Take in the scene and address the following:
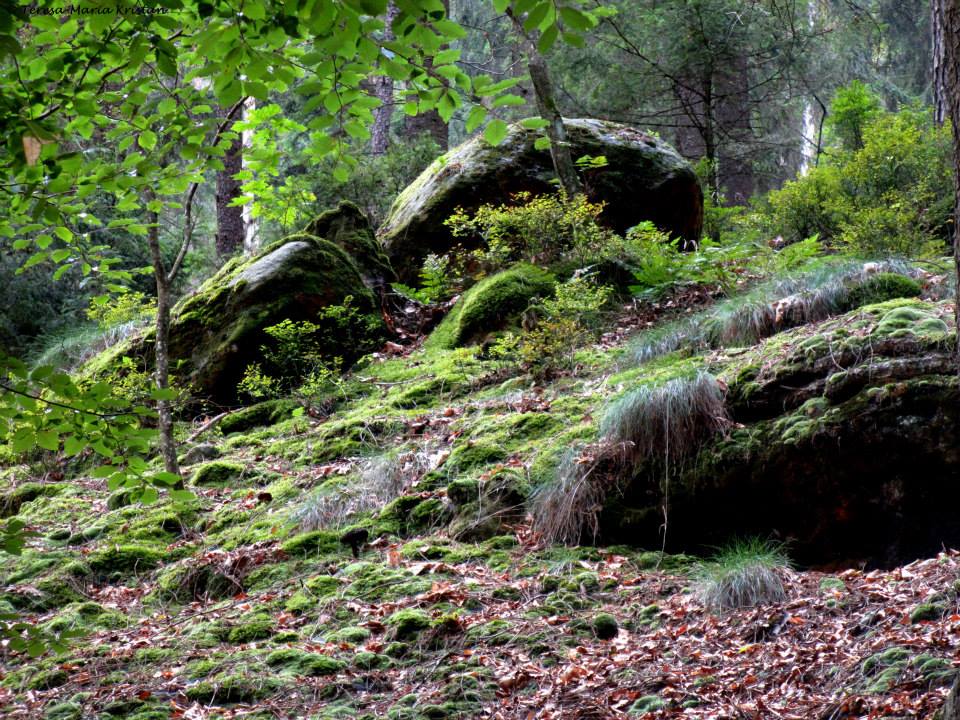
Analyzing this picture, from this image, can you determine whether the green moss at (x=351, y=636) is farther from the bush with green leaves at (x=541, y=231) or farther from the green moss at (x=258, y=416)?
the bush with green leaves at (x=541, y=231)

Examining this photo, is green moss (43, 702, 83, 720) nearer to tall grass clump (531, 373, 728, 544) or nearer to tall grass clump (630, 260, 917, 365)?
tall grass clump (531, 373, 728, 544)

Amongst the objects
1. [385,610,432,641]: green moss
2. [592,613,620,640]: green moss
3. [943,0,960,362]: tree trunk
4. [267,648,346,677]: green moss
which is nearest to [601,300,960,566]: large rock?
[592,613,620,640]: green moss

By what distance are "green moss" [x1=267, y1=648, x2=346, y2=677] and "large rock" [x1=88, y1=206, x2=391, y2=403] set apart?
474 cm

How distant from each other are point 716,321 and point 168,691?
15.8 feet

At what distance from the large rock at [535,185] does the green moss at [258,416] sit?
263 centimetres

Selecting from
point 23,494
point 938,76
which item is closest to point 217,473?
point 23,494

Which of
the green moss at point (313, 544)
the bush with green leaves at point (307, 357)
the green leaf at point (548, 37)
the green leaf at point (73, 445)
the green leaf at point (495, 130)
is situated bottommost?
the green moss at point (313, 544)

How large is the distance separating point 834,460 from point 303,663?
9.88 ft

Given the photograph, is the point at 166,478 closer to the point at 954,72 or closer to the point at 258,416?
the point at 954,72

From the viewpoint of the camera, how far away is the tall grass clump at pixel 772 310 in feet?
20.5

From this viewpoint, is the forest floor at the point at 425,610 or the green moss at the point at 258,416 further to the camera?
the green moss at the point at 258,416

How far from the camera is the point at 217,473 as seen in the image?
7.02m

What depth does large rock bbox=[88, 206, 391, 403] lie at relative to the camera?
28.2 feet

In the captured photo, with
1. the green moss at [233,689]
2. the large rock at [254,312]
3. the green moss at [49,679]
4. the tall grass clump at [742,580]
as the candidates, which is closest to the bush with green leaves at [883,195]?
the tall grass clump at [742,580]
